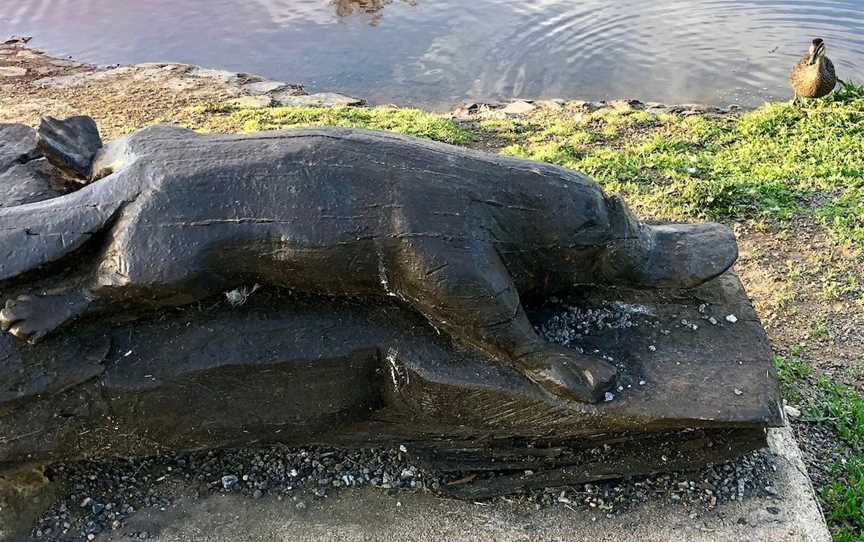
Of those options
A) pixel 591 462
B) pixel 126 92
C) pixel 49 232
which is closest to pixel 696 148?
pixel 591 462

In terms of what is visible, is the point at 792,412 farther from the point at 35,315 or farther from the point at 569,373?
the point at 35,315

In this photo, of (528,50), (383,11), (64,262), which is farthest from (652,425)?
(383,11)

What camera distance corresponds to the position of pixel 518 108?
929 centimetres

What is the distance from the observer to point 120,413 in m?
3.09

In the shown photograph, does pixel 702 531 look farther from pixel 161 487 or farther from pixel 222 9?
pixel 222 9

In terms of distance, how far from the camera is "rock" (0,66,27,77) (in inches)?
401

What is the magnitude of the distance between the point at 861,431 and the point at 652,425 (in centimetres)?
169

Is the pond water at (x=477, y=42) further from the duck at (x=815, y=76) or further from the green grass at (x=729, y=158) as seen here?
the green grass at (x=729, y=158)

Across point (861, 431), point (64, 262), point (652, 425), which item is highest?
point (64, 262)

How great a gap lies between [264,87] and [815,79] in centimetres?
659

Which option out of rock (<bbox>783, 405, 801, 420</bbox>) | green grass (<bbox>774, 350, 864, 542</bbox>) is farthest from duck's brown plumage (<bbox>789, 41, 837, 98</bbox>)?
rock (<bbox>783, 405, 801, 420</bbox>)

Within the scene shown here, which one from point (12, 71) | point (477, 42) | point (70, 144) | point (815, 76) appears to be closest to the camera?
point (70, 144)

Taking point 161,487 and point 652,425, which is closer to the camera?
point 652,425

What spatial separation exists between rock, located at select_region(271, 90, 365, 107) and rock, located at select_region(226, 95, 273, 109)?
0.43ft
